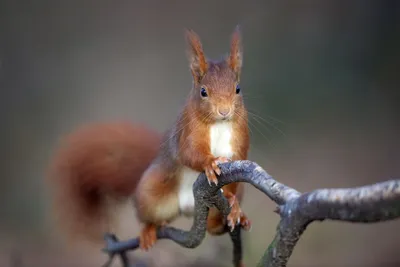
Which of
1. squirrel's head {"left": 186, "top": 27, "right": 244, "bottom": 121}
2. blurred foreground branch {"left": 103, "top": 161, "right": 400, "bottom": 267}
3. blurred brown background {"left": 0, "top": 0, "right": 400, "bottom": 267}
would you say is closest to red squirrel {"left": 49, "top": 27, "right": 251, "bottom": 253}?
squirrel's head {"left": 186, "top": 27, "right": 244, "bottom": 121}

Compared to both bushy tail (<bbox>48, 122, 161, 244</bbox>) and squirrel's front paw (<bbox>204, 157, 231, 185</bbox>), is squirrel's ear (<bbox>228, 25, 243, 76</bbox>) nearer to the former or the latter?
squirrel's front paw (<bbox>204, 157, 231, 185</bbox>)

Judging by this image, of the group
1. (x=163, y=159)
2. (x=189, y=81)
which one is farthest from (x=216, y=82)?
(x=189, y=81)

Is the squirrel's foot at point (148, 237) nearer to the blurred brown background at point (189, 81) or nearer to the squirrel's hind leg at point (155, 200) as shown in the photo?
the squirrel's hind leg at point (155, 200)

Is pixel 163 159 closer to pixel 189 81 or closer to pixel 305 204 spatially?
pixel 305 204

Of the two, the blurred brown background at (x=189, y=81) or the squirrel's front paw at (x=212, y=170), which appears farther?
the blurred brown background at (x=189, y=81)

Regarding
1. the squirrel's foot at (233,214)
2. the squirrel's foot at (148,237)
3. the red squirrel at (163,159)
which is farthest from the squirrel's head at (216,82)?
the squirrel's foot at (148,237)

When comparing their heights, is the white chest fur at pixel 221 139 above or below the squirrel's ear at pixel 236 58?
below

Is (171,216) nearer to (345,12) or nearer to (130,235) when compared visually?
(130,235)
